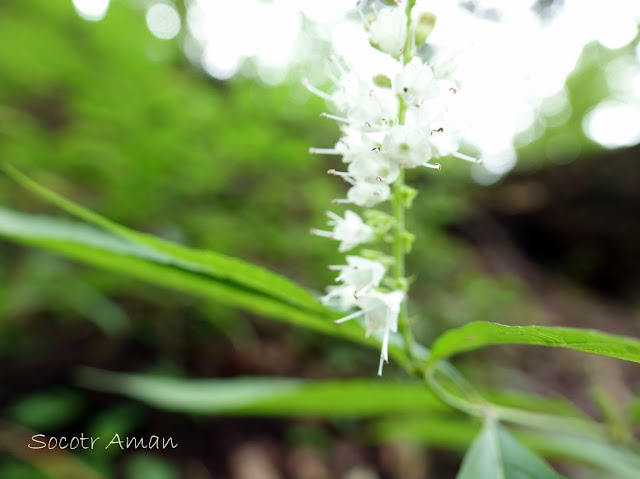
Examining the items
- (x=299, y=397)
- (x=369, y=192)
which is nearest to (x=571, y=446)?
(x=299, y=397)

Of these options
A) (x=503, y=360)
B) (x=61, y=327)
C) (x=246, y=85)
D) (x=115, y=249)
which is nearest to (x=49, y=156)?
(x=61, y=327)

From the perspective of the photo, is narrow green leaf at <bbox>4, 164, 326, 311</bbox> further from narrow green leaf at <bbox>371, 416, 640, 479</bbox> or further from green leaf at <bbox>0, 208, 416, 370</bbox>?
narrow green leaf at <bbox>371, 416, 640, 479</bbox>

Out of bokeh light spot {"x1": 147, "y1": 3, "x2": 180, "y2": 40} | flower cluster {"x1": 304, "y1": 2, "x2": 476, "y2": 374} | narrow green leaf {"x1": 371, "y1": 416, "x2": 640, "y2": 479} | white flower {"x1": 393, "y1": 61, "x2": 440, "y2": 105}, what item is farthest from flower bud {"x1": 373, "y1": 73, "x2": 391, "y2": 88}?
bokeh light spot {"x1": 147, "y1": 3, "x2": 180, "y2": 40}

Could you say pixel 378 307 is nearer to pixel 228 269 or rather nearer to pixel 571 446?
pixel 228 269

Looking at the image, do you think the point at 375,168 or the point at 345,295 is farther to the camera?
the point at 345,295

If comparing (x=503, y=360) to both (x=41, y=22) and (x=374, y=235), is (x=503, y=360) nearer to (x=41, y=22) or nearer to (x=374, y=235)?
(x=374, y=235)
